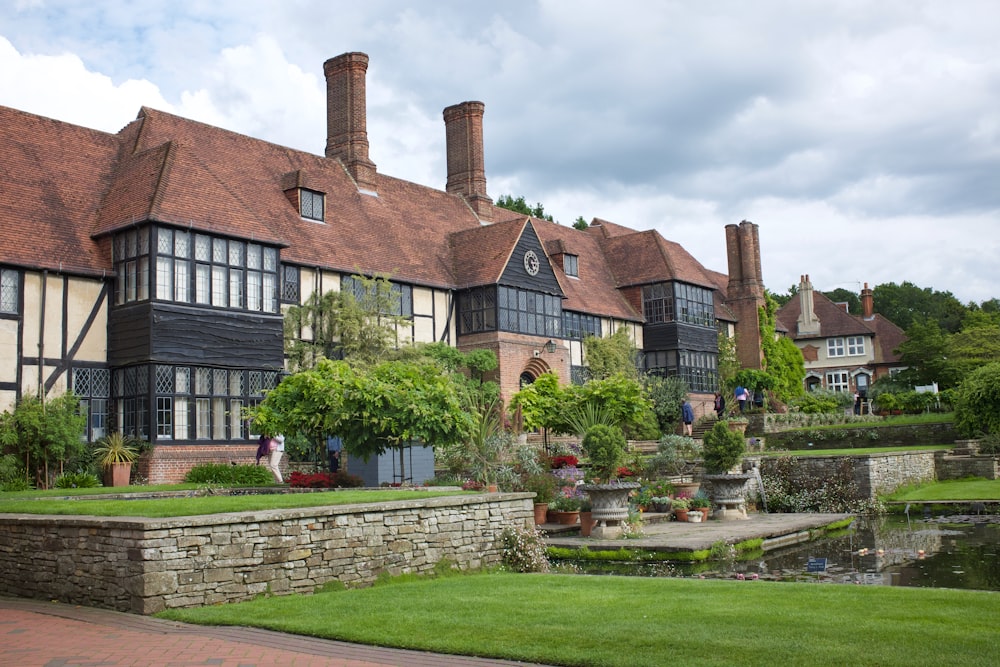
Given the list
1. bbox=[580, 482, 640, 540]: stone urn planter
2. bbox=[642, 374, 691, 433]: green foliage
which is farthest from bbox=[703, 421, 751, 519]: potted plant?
bbox=[642, 374, 691, 433]: green foliage

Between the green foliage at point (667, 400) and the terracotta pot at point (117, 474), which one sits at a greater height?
the green foliage at point (667, 400)

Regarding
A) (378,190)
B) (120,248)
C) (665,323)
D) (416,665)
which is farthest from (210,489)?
(665,323)

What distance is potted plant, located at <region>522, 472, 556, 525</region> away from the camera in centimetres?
1970

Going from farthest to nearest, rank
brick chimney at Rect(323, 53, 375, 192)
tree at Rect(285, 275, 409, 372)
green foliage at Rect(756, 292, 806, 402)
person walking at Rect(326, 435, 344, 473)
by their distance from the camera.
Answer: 1. green foliage at Rect(756, 292, 806, 402)
2. brick chimney at Rect(323, 53, 375, 192)
3. tree at Rect(285, 275, 409, 372)
4. person walking at Rect(326, 435, 344, 473)

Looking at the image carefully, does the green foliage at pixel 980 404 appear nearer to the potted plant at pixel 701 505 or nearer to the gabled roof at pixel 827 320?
Answer: the potted plant at pixel 701 505

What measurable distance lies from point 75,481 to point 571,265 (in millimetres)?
24546

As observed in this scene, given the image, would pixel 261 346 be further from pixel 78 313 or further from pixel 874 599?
pixel 874 599

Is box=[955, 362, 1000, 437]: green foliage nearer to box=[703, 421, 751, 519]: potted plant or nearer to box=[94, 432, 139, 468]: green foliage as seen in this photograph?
box=[703, 421, 751, 519]: potted plant


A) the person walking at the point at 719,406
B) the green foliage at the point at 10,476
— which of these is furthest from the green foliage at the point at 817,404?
the green foliage at the point at 10,476

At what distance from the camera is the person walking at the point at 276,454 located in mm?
23891

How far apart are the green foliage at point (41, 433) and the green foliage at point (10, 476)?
0.36 m

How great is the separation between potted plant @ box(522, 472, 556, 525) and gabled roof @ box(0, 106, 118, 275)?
1241cm

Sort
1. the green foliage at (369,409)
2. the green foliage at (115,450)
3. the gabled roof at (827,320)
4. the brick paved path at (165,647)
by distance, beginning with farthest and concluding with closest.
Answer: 1. the gabled roof at (827,320)
2. the green foliage at (115,450)
3. the green foliage at (369,409)
4. the brick paved path at (165,647)

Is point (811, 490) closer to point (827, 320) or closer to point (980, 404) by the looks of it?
point (980, 404)
